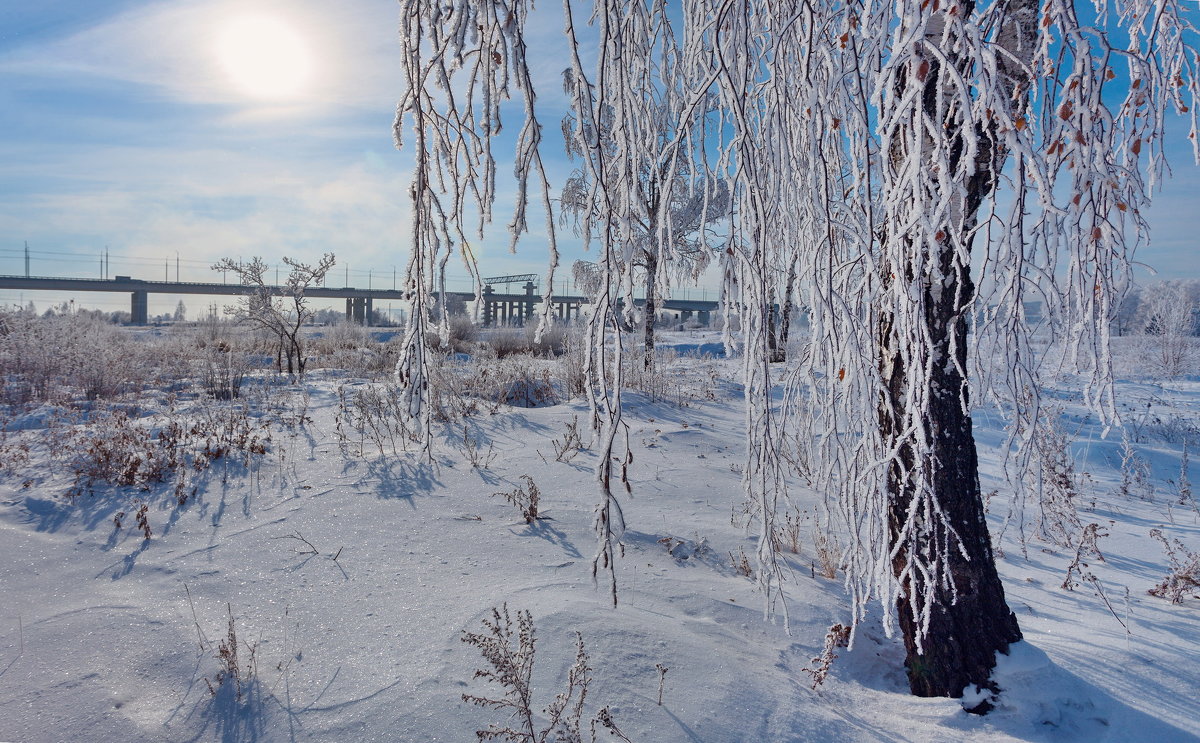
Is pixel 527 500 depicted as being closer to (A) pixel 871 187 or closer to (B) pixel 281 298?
(A) pixel 871 187

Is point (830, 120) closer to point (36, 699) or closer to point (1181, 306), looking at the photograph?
point (36, 699)

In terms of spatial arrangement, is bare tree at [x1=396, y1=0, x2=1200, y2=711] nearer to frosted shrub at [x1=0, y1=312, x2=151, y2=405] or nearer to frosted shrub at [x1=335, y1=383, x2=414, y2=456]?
frosted shrub at [x1=335, y1=383, x2=414, y2=456]

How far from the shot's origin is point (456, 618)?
7.19ft

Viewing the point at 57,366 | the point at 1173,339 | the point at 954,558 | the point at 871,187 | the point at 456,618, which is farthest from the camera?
the point at 1173,339

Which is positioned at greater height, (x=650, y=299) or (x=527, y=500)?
(x=650, y=299)

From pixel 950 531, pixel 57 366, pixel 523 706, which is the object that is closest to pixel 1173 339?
pixel 950 531

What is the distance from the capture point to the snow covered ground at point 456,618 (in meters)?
1.76

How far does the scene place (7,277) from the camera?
30312 mm

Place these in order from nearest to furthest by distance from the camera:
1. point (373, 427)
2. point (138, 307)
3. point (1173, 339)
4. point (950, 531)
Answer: point (950, 531) → point (373, 427) → point (1173, 339) → point (138, 307)

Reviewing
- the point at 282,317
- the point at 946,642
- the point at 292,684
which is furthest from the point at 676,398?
the point at 282,317

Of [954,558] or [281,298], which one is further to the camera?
[281,298]

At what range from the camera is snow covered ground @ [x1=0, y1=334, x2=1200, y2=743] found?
1759mm

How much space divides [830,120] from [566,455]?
3574 millimetres

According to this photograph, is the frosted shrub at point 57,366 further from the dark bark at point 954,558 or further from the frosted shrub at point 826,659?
the dark bark at point 954,558
